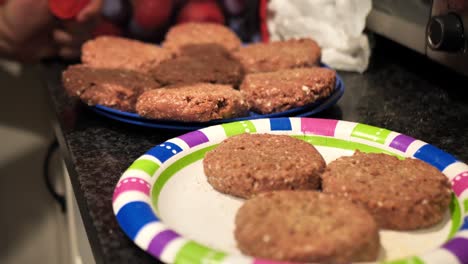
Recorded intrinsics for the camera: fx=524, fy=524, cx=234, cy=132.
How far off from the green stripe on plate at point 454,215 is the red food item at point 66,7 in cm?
94

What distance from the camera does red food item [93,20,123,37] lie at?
130 centimetres

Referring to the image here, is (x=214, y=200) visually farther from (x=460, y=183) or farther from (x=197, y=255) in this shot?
(x=460, y=183)

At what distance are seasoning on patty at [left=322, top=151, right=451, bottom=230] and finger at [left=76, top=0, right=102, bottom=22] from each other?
31.4 inches

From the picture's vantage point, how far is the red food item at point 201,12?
135 centimetres

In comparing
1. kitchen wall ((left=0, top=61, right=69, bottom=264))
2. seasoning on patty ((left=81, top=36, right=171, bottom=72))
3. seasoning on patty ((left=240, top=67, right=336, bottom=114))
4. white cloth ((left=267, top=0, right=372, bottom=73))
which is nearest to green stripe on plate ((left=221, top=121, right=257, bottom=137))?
seasoning on patty ((left=240, top=67, right=336, bottom=114))

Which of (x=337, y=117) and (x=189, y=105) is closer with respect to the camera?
(x=189, y=105)

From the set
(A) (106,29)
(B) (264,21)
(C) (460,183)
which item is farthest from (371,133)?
(A) (106,29)

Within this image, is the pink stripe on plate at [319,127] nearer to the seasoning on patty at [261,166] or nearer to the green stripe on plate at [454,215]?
the seasoning on patty at [261,166]

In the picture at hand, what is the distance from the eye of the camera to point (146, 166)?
0.67m

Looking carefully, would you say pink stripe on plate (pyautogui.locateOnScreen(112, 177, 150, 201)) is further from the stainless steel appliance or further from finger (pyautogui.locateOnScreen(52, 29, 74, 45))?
finger (pyautogui.locateOnScreen(52, 29, 74, 45))

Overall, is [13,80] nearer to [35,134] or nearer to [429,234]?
[35,134]

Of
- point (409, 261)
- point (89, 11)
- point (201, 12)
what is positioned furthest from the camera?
point (201, 12)

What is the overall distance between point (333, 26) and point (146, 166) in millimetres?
728

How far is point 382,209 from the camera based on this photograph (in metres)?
0.58
